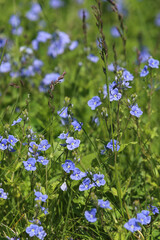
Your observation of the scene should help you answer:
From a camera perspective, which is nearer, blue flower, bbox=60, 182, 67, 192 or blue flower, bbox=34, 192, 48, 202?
blue flower, bbox=34, 192, 48, 202

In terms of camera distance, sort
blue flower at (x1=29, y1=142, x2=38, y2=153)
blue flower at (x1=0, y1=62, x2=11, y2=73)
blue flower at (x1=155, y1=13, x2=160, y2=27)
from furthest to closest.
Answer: blue flower at (x1=155, y1=13, x2=160, y2=27)
blue flower at (x1=0, y1=62, x2=11, y2=73)
blue flower at (x1=29, y1=142, x2=38, y2=153)

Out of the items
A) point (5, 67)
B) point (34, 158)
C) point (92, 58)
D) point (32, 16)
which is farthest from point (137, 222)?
point (32, 16)

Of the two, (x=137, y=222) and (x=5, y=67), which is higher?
(x=5, y=67)

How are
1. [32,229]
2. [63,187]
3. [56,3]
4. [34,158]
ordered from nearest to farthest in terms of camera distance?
[32,229]
[34,158]
[63,187]
[56,3]

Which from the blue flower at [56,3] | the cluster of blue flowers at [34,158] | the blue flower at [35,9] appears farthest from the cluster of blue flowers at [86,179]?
the blue flower at [56,3]

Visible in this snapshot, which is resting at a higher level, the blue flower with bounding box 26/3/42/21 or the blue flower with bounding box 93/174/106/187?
the blue flower with bounding box 26/3/42/21

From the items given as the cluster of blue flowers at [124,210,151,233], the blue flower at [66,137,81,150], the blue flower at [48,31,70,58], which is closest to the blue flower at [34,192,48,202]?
the blue flower at [66,137,81,150]

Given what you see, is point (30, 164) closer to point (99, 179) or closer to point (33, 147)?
point (33, 147)

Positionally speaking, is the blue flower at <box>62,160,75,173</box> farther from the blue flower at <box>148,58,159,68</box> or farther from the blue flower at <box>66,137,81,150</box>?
the blue flower at <box>148,58,159,68</box>

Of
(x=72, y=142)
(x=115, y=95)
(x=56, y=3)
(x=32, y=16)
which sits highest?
(x=56, y=3)

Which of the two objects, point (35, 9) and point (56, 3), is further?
point (56, 3)

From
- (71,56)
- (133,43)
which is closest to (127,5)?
(133,43)

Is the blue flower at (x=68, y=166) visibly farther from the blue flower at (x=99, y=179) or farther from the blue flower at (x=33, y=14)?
the blue flower at (x=33, y=14)

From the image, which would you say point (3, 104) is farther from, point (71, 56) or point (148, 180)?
point (148, 180)
